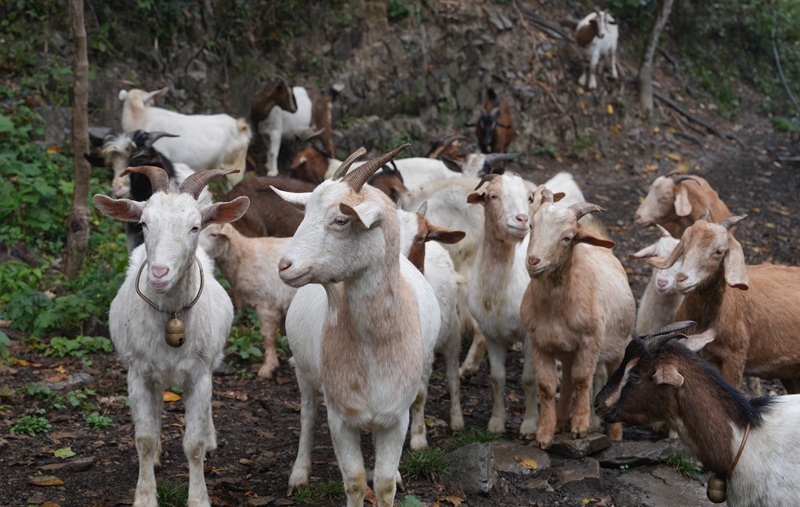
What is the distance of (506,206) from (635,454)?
2004 mm

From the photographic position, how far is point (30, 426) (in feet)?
18.3

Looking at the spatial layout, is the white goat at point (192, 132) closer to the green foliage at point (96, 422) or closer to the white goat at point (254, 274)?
the white goat at point (254, 274)

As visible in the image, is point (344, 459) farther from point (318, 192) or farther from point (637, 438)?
point (637, 438)

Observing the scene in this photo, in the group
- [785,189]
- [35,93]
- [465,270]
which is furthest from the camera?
[785,189]

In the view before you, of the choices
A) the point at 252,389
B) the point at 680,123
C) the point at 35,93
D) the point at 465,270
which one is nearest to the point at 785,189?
the point at 680,123

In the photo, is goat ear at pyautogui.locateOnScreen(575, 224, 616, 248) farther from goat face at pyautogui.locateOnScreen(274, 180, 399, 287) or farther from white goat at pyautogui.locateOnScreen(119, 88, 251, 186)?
white goat at pyautogui.locateOnScreen(119, 88, 251, 186)

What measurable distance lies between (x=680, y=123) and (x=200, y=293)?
583 inches

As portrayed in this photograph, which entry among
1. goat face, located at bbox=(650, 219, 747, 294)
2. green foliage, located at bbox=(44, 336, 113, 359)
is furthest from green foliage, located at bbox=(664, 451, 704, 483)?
green foliage, located at bbox=(44, 336, 113, 359)

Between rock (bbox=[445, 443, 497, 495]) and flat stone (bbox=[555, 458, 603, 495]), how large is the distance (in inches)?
18.5

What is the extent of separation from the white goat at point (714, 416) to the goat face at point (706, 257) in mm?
1155

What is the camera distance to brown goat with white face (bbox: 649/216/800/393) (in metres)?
5.62

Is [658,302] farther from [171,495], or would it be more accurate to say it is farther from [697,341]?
[171,495]

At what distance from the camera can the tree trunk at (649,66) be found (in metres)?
16.5

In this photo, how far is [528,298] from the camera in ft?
18.8
